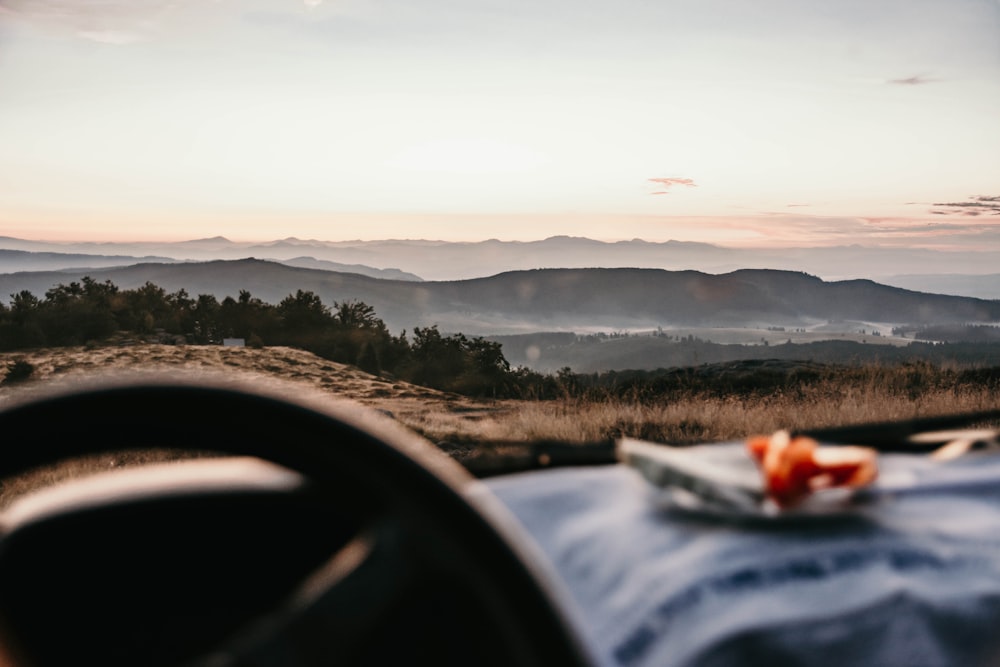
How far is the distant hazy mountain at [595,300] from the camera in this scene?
15100cm

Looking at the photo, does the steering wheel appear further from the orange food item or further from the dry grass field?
the dry grass field

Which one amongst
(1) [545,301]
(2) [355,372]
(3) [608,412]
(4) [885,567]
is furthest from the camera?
(1) [545,301]

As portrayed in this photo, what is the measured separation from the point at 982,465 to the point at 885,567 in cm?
49

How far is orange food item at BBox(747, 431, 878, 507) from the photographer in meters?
1.29

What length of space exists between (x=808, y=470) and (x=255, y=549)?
0.87 meters

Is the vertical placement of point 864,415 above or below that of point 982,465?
below

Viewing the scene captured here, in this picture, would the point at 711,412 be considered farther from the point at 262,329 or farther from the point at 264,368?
the point at 262,329

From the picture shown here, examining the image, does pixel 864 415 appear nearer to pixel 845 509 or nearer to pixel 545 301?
pixel 845 509

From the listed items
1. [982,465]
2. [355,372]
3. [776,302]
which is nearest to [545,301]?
[776,302]

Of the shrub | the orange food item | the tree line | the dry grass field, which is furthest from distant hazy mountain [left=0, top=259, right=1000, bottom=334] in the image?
the orange food item

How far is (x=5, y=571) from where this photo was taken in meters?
0.73

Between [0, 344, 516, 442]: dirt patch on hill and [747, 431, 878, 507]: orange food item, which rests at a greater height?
[747, 431, 878, 507]: orange food item

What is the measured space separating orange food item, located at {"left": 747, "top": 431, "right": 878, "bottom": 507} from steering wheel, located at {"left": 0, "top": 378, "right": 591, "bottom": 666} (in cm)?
68

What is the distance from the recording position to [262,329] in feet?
147
